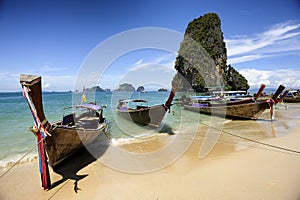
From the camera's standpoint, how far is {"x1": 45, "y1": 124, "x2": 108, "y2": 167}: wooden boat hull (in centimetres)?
446

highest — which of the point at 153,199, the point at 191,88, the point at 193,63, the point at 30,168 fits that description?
the point at 193,63

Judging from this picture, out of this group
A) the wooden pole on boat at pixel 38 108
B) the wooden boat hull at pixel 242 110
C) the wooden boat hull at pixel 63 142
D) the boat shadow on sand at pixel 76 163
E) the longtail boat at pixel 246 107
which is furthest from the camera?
the wooden boat hull at pixel 242 110

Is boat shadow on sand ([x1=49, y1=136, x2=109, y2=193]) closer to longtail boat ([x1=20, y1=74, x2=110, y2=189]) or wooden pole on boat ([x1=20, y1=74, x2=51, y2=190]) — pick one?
longtail boat ([x1=20, y1=74, x2=110, y2=189])

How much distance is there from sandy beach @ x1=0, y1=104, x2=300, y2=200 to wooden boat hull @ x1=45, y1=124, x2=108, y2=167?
1.48ft

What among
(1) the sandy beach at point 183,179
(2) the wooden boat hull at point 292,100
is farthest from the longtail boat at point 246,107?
(2) the wooden boat hull at point 292,100

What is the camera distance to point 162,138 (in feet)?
28.9

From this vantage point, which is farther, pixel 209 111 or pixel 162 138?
pixel 209 111

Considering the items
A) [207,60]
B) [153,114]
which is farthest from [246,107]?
[207,60]

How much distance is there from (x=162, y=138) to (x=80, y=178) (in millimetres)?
5039

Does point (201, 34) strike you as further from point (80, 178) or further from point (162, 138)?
point (80, 178)

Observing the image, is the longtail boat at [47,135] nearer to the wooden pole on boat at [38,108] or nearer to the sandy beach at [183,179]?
the wooden pole on boat at [38,108]

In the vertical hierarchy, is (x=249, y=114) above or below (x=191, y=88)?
below

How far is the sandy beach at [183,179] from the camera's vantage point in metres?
3.67

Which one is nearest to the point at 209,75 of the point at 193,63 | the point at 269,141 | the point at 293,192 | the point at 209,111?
the point at 193,63
